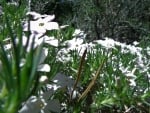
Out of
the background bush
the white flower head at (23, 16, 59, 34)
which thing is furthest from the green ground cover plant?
the background bush

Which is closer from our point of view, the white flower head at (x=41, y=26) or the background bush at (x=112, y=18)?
the white flower head at (x=41, y=26)

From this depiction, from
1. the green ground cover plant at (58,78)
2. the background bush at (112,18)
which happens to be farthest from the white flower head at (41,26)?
the background bush at (112,18)

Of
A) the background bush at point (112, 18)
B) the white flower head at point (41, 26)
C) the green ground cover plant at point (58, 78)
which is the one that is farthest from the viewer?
the background bush at point (112, 18)

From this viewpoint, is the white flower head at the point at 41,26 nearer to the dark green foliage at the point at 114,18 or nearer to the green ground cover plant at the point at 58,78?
the green ground cover plant at the point at 58,78

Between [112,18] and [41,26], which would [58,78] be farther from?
[112,18]

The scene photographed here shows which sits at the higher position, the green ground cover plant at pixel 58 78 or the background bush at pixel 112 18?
the green ground cover plant at pixel 58 78

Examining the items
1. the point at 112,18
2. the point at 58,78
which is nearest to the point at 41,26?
the point at 58,78

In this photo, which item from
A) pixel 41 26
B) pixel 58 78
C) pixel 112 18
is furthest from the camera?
pixel 112 18

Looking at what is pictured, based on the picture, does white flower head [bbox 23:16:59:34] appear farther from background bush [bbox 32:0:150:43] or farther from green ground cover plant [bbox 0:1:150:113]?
background bush [bbox 32:0:150:43]

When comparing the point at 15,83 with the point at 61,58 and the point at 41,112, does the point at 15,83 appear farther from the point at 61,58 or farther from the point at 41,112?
the point at 61,58
